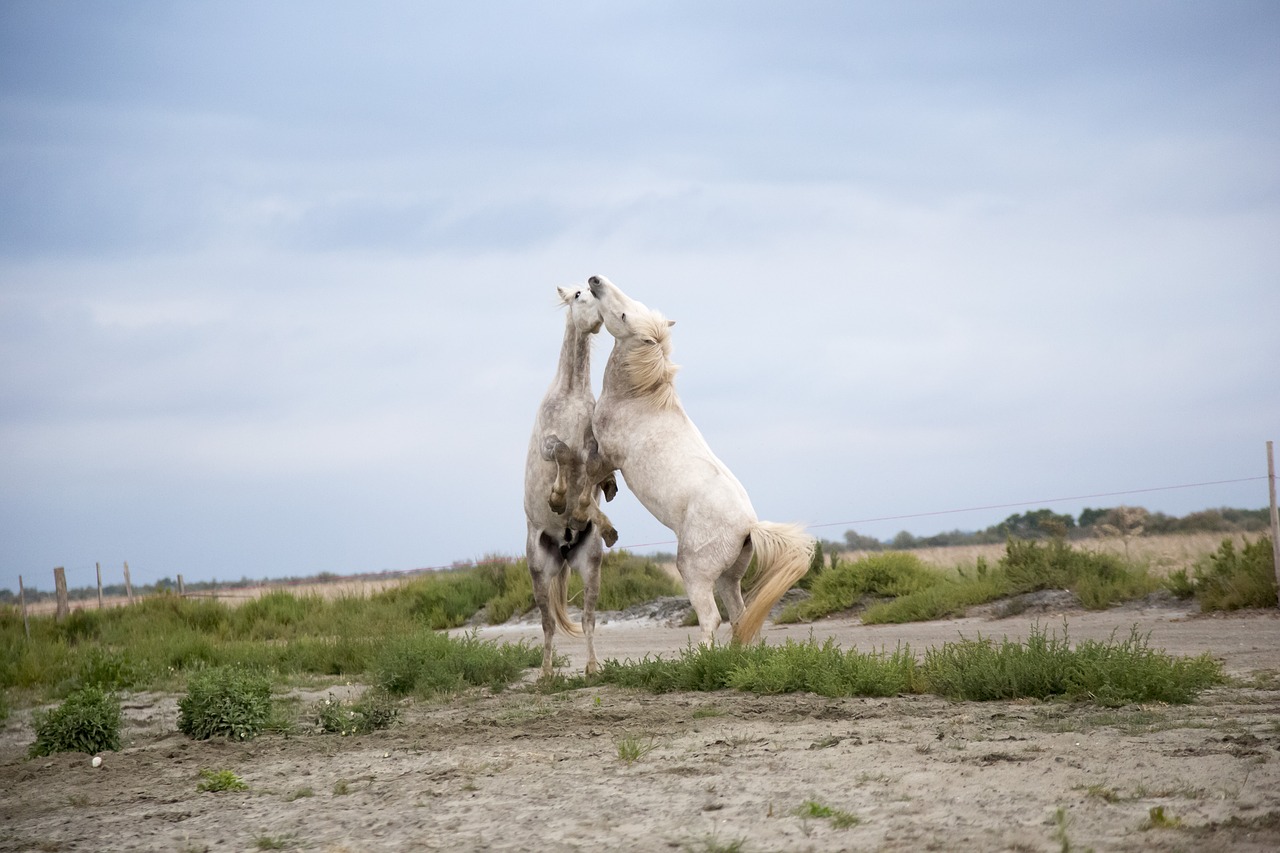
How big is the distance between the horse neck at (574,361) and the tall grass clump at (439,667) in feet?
→ 8.19

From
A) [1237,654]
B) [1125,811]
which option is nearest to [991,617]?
[1237,654]

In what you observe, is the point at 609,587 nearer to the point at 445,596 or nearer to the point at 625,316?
the point at 445,596

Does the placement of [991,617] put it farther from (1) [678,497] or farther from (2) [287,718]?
(2) [287,718]

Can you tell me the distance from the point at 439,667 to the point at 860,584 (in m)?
9.89

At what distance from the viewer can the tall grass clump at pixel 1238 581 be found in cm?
1340

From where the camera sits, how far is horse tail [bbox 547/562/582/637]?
10.1 metres

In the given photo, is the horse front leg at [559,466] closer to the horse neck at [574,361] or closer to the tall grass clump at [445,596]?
the horse neck at [574,361]

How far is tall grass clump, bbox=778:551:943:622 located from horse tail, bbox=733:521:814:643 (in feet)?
31.3

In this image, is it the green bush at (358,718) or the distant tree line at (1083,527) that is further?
the distant tree line at (1083,527)

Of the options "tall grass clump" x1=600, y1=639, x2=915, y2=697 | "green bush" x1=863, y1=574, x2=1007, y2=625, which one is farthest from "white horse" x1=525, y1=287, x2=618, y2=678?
"green bush" x1=863, y1=574, x2=1007, y2=625

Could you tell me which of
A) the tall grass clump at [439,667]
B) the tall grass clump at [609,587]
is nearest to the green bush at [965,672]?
the tall grass clump at [439,667]

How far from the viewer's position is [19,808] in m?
5.73

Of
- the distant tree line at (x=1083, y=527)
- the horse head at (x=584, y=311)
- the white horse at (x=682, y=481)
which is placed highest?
the horse head at (x=584, y=311)

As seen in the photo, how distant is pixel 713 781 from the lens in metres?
5.19
